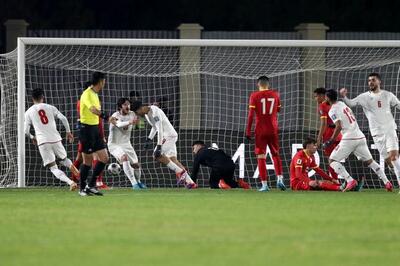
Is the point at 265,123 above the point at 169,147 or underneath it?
above

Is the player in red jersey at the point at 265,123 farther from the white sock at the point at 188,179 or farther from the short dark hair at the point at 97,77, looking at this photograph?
the short dark hair at the point at 97,77

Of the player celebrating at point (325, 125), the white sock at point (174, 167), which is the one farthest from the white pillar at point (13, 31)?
the player celebrating at point (325, 125)

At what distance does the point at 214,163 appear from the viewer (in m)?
23.6

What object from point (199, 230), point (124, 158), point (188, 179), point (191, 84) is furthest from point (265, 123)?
point (199, 230)

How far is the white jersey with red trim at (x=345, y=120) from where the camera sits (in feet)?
73.8

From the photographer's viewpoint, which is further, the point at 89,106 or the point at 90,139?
the point at 90,139

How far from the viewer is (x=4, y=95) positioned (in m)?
25.2

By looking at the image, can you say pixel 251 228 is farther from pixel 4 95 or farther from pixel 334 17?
pixel 334 17

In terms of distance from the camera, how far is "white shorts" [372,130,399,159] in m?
22.0

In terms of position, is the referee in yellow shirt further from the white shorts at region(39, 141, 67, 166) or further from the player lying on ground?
the player lying on ground

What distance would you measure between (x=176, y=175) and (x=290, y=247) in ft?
40.4

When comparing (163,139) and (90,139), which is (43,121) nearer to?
(163,139)

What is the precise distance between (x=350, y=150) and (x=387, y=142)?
72cm

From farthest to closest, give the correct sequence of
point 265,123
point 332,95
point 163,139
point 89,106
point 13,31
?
point 13,31
point 163,139
point 265,123
point 332,95
point 89,106
